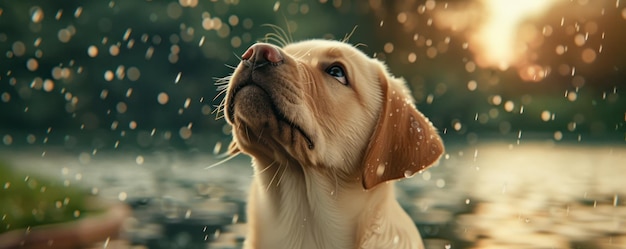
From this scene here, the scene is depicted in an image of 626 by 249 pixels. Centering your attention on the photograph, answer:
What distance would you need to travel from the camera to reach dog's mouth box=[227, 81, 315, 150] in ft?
10.3

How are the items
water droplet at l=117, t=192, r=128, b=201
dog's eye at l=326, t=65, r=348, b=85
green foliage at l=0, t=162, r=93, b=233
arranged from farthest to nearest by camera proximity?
water droplet at l=117, t=192, r=128, b=201, green foliage at l=0, t=162, r=93, b=233, dog's eye at l=326, t=65, r=348, b=85

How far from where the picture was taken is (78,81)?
77.3 ft

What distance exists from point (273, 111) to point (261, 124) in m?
0.09

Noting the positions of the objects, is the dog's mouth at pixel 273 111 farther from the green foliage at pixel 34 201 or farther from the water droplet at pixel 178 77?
the water droplet at pixel 178 77

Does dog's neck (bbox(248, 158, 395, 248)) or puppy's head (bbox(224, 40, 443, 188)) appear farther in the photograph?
dog's neck (bbox(248, 158, 395, 248))

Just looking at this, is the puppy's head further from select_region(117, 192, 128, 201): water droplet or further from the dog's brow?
select_region(117, 192, 128, 201): water droplet

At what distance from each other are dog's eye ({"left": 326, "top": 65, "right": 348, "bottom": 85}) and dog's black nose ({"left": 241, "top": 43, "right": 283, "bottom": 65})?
16.2 inches

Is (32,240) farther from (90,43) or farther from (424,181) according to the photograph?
(90,43)

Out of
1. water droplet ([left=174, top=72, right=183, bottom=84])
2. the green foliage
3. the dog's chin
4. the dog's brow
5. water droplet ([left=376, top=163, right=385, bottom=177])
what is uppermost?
water droplet ([left=174, top=72, right=183, bottom=84])

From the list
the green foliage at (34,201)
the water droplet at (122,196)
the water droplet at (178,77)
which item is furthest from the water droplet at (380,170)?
the water droplet at (178,77)

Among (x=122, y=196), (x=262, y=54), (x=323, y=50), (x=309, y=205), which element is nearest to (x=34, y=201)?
(x=122, y=196)

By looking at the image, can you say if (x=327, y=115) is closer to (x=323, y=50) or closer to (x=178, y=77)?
(x=323, y=50)

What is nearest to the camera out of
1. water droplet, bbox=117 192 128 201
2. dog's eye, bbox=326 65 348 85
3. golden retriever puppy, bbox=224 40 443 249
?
golden retriever puppy, bbox=224 40 443 249

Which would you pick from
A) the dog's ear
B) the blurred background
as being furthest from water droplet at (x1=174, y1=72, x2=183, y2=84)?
the dog's ear
